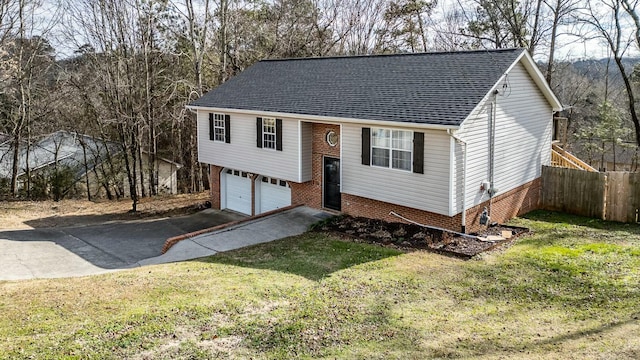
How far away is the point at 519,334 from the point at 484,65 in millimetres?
9568

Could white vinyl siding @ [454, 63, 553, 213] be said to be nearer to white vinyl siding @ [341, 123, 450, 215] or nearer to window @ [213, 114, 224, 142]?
white vinyl siding @ [341, 123, 450, 215]

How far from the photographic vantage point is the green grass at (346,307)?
8.05 meters

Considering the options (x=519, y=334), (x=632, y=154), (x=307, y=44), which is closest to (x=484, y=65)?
(x=519, y=334)

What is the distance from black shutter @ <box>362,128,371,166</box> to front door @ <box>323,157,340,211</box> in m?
1.84

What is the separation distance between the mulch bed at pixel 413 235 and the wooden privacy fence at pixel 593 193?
3.63 m

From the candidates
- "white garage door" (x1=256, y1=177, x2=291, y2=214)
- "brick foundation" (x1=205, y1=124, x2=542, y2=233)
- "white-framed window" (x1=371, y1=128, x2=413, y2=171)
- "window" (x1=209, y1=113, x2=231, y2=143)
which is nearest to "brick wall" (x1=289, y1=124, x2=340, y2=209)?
"brick foundation" (x1=205, y1=124, x2=542, y2=233)

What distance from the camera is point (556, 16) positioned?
84.5 ft

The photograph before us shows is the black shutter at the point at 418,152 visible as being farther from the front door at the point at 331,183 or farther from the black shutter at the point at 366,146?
the front door at the point at 331,183

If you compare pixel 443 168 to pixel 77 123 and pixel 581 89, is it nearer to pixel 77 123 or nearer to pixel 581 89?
pixel 77 123

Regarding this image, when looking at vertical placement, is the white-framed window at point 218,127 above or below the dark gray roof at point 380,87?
below

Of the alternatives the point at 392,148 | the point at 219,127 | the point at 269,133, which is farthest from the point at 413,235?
the point at 219,127

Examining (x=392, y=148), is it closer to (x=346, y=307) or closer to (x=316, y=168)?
(x=316, y=168)

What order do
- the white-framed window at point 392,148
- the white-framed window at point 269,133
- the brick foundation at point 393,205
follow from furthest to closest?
1. the white-framed window at point 269,133
2. the brick foundation at point 393,205
3. the white-framed window at point 392,148

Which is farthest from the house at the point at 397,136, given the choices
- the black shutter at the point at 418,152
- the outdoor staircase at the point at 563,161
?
the outdoor staircase at the point at 563,161
